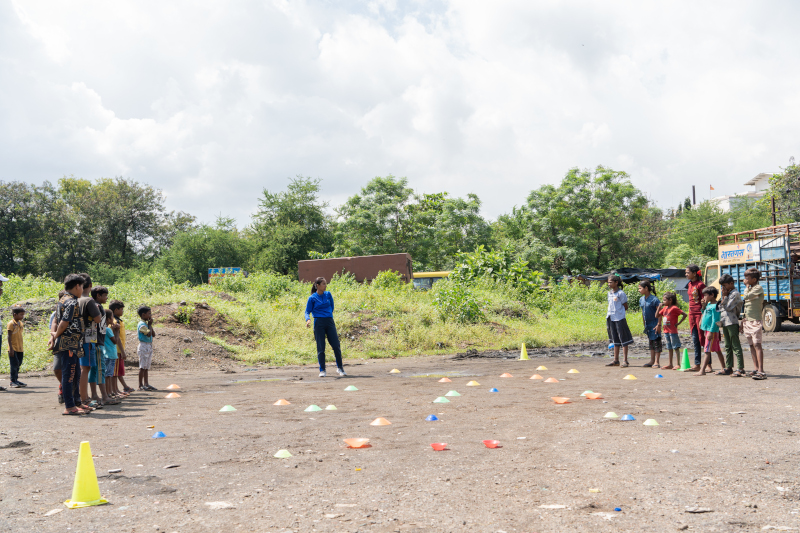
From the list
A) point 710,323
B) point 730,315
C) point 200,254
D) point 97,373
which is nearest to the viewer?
point 97,373

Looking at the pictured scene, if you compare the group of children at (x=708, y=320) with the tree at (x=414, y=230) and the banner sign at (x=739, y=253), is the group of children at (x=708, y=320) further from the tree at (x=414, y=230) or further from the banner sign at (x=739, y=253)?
the tree at (x=414, y=230)

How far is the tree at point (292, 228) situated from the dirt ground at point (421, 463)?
37.2 metres

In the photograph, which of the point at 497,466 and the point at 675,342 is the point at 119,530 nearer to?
the point at 497,466

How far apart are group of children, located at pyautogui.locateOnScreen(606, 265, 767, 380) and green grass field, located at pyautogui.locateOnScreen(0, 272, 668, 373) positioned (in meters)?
5.05

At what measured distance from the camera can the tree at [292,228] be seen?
4572 centimetres

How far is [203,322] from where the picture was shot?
53.5ft

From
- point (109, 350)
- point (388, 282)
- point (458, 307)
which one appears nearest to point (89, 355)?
point (109, 350)

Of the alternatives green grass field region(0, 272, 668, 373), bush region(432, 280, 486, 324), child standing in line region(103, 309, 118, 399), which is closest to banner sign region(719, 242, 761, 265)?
green grass field region(0, 272, 668, 373)

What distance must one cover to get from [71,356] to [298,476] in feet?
13.8

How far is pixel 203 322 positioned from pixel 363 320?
460cm

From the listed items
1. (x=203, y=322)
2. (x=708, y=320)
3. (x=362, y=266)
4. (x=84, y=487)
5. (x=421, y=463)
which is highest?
(x=362, y=266)

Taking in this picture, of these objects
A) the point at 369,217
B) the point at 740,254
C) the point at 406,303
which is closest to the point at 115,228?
the point at 369,217

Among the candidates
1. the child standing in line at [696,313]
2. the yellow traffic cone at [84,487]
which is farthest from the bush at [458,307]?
Result: the yellow traffic cone at [84,487]

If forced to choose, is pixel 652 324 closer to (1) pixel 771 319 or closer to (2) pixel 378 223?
(1) pixel 771 319
